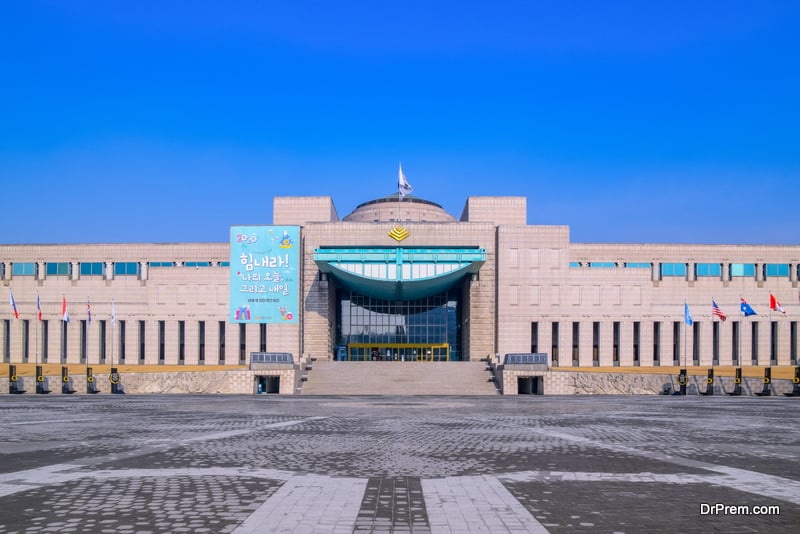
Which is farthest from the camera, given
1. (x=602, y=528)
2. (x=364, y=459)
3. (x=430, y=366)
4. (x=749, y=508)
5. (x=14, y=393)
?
(x=430, y=366)

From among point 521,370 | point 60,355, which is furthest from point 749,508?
point 60,355

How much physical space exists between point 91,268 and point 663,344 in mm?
57057

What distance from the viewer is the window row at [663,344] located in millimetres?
64062

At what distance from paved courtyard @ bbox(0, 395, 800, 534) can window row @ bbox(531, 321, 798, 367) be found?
4496cm

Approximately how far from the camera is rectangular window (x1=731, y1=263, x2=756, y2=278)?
66625 mm

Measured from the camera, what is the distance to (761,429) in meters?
18.8

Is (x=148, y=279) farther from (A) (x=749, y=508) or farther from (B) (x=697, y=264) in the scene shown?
(A) (x=749, y=508)

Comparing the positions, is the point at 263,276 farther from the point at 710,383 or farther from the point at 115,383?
the point at 710,383

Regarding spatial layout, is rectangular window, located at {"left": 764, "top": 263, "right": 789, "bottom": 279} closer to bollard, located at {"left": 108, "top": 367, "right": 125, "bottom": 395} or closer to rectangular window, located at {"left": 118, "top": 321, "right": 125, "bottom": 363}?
bollard, located at {"left": 108, "top": 367, "right": 125, "bottom": 395}

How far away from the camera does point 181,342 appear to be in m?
65.3

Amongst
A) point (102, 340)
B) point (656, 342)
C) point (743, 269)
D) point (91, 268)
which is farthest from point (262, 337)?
point (743, 269)

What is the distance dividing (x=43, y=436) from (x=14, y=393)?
31.5 m

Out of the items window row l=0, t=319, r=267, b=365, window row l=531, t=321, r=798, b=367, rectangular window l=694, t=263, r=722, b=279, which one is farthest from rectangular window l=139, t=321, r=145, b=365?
rectangular window l=694, t=263, r=722, b=279

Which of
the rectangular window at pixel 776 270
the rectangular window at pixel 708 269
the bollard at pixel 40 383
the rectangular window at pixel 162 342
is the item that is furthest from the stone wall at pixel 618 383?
the rectangular window at pixel 162 342
